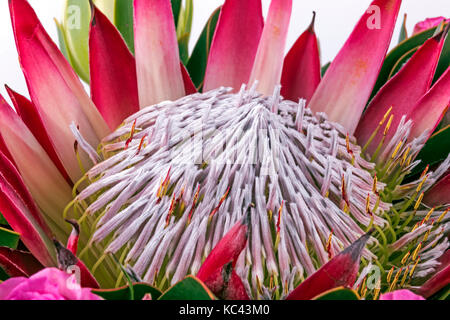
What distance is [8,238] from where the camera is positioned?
108 centimetres

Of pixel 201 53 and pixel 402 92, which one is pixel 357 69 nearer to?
pixel 402 92

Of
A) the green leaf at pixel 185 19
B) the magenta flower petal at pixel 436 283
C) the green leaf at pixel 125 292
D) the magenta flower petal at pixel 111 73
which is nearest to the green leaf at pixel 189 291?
the green leaf at pixel 125 292

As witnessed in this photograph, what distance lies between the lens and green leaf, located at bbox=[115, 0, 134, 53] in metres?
1.64

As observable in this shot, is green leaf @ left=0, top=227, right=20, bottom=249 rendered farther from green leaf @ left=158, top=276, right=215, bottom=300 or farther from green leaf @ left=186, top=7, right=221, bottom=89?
green leaf @ left=186, top=7, right=221, bottom=89

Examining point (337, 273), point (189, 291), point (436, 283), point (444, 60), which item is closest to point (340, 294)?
point (337, 273)

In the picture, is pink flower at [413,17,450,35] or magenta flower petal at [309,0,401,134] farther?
pink flower at [413,17,450,35]

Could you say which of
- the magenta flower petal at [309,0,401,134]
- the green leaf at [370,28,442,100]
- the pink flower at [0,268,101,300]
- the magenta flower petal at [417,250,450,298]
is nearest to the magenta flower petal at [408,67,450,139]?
the magenta flower petal at [309,0,401,134]

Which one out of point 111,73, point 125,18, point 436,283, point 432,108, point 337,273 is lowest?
point 436,283

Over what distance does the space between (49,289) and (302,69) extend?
0.89m

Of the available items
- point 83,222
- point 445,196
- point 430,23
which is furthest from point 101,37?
point 430,23

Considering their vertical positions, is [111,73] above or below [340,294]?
above

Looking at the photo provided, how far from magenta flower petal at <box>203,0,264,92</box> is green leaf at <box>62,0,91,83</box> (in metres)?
0.43
